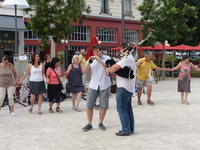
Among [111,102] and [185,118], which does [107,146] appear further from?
[111,102]

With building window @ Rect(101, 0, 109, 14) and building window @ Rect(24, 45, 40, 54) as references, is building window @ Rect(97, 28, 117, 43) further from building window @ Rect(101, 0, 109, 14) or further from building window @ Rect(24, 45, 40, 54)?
building window @ Rect(24, 45, 40, 54)

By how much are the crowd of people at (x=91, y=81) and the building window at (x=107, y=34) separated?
15.5 meters

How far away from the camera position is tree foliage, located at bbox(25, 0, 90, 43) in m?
19.2

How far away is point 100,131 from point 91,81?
1079 millimetres

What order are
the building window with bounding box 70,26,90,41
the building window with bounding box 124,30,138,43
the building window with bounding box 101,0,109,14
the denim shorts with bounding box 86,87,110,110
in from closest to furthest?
1. the denim shorts with bounding box 86,87,110,110
2. the building window with bounding box 70,26,90,41
3. the building window with bounding box 101,0,109,14
4. the building window with bounding box 124,30,138,43

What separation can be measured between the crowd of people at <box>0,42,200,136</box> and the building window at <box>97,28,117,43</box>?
1549 centimetres

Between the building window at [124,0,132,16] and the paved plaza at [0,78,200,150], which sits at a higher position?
the building window at [124,0,132,16]

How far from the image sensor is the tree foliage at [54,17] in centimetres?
1920

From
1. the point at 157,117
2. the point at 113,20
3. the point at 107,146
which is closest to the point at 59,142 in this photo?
the point at 107,146

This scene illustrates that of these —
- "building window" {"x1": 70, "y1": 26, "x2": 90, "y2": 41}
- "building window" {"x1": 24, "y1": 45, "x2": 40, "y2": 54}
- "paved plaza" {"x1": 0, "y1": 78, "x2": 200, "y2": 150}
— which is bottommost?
"paved plaza" {"x1": 0, "y1": 78, "x2": 200, "y2": 150}

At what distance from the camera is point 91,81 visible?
25.5 ft

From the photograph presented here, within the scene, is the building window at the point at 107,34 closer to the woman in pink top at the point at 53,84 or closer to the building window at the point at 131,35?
the building window at the point at 131,35

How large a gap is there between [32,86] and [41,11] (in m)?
9.89

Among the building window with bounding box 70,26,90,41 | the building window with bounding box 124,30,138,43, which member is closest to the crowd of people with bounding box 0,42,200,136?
the building window with bounding box 70,26,90,41
